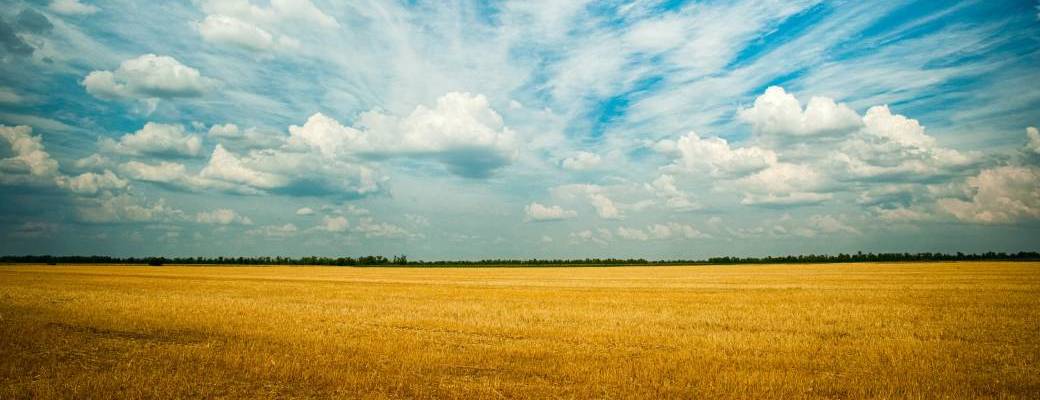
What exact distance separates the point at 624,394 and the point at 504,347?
16.9 feet

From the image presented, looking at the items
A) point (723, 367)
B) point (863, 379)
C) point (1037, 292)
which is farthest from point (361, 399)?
A: point (1037, 292)

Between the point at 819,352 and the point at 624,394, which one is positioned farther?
the point at 819,352

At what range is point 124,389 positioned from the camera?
9445 millimetres

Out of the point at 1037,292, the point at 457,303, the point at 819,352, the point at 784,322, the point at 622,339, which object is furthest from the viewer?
the point at 1037,292

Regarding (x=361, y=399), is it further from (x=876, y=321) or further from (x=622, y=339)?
(x=876, y=321)

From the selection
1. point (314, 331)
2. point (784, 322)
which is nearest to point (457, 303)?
point (314, 331)

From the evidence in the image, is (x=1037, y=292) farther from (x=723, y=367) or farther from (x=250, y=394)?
(x=250, y=394)

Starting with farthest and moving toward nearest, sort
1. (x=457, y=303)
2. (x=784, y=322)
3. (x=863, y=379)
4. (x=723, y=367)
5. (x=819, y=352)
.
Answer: (x=457, y=303) → (x=784, y=322) → (x=819, y=352) → (x=723, y=367) → (x=863, y=379)

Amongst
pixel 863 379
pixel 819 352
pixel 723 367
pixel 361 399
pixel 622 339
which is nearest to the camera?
pixel 361 399

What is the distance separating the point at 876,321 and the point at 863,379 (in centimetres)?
1067

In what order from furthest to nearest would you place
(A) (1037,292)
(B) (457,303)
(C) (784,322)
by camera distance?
1. (A) (1037,292)
2. (B) (457,303)
3. (C) (784,322)

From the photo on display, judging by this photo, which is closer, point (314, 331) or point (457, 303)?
point (314, 331)

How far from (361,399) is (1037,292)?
3948 centimetres

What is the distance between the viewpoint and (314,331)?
16547 mm
